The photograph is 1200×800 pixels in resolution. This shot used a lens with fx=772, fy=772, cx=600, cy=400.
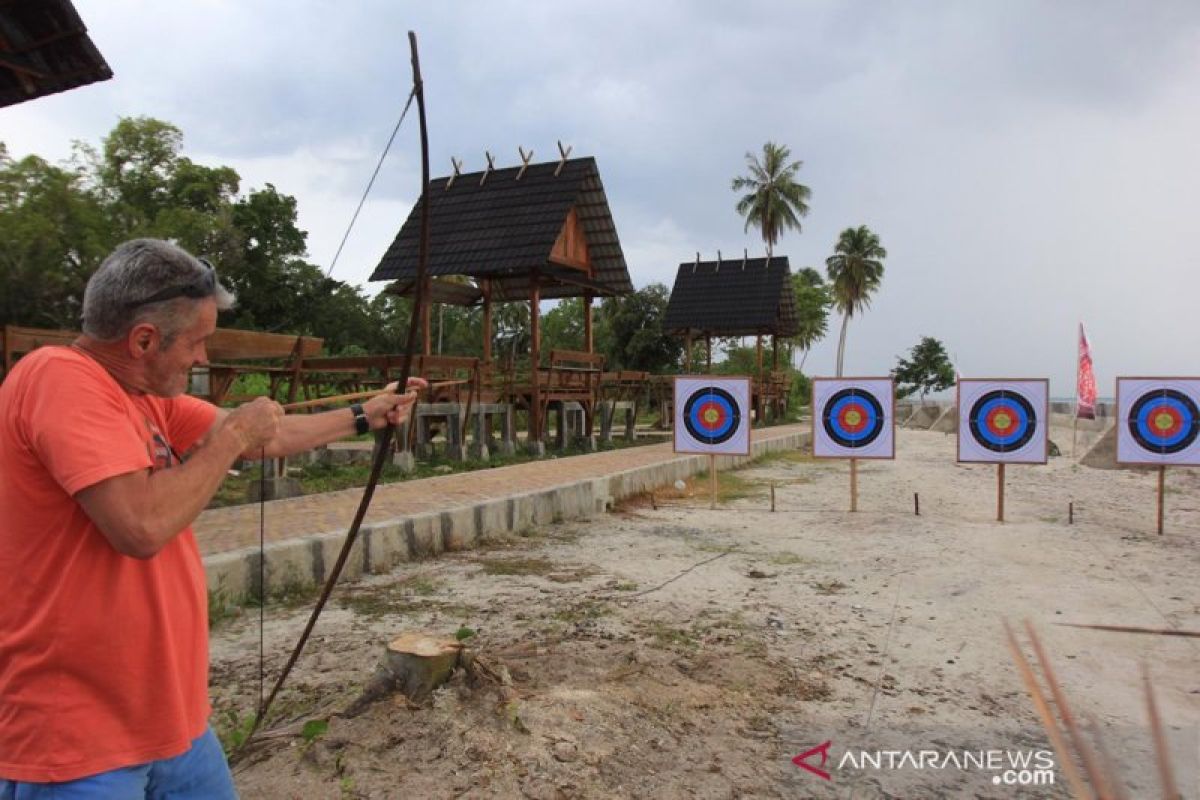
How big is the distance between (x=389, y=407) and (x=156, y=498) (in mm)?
947

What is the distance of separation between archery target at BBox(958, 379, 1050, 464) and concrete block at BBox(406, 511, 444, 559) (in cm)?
616

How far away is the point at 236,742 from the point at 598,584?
281 centimetres

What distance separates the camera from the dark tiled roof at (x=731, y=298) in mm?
26375

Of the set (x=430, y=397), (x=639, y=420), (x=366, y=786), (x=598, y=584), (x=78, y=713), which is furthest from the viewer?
(x=639, y=420)

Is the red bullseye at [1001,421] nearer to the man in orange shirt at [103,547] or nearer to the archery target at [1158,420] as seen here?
the archery target at [1158,420]

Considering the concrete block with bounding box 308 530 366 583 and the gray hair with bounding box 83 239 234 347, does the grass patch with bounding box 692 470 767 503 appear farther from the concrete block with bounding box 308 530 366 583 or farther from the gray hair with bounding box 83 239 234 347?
the gray hair with bounding box 83 239 234 347

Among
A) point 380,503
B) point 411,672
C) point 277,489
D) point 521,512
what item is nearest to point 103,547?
point 411,672

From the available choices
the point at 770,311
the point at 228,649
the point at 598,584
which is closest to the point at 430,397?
the point at 598,584

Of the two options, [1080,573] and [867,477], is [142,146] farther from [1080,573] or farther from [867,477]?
[1080,573]

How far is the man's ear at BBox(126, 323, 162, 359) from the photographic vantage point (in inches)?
52.6

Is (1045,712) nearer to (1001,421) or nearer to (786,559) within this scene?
(786,559)

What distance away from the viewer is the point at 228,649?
3652 millimetres

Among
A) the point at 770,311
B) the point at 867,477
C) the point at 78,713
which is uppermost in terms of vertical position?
the point at 770,311

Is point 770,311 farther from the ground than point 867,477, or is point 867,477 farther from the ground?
point 770,311
